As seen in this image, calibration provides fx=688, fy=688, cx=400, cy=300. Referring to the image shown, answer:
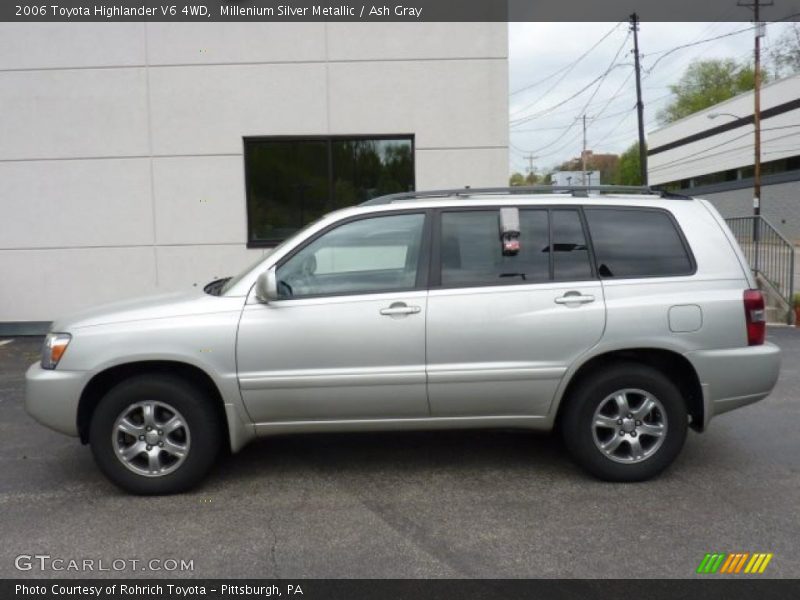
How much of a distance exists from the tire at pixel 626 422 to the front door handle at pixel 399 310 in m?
1.18

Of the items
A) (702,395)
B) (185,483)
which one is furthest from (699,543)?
(185,483)

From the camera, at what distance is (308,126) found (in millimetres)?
10141

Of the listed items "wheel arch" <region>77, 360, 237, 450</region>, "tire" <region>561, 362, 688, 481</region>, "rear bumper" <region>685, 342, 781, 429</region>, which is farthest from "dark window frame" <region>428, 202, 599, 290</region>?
"wheel arch" <region>77, 360, 237, 450</region>

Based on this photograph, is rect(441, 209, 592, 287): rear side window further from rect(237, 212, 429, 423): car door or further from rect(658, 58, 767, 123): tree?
rect(658, 58, 767, 123): tree

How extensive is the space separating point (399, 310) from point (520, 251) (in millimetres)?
894

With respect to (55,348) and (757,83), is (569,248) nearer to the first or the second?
(55,348)

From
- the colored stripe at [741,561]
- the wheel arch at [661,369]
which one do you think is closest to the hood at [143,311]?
the wheel arch at [661,369]

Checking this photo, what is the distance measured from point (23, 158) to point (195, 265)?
2.98 metres

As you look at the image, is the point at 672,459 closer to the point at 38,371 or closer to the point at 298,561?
the point at 298,561

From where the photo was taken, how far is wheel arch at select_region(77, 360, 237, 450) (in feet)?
14.1

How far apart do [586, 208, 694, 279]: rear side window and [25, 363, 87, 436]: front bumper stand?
3363mm

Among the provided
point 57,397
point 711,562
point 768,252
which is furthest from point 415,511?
point 768,252

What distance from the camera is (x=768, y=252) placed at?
12.5 m

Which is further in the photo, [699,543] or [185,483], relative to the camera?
[185,483]
